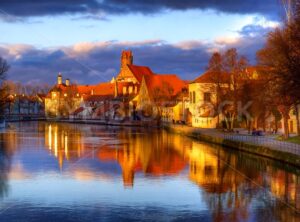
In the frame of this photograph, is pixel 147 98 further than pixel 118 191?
Yes

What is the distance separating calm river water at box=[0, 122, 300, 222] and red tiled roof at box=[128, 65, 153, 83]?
290 ft

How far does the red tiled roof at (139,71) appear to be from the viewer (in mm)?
129250

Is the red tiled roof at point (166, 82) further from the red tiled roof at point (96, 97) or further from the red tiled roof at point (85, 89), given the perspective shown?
the red tiled roof at point (85, 89)

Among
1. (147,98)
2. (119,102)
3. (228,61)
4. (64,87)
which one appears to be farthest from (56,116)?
(228,61)

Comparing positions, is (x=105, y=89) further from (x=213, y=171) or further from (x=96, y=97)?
(x=213, y=171)

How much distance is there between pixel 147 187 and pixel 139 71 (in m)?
108

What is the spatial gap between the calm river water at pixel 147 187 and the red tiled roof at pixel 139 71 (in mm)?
88377

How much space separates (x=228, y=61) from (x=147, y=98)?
4738cm

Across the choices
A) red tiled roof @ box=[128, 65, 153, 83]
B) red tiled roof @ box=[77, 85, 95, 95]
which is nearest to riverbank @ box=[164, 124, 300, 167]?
red tiled roof @ box=[128, 65, 153, 83]

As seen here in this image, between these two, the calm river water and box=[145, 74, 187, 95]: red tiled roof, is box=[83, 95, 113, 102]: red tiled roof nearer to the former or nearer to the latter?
box=[145, 74, 187, 95]: red tiled roof

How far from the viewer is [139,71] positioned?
132 metres

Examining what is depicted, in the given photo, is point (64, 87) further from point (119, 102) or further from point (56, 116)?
point (119, 102)

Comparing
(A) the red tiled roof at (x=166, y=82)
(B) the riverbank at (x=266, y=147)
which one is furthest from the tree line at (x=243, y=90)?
(A) the red tiled roof at (x=166, y=82)

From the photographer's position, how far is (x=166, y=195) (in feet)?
74.2
